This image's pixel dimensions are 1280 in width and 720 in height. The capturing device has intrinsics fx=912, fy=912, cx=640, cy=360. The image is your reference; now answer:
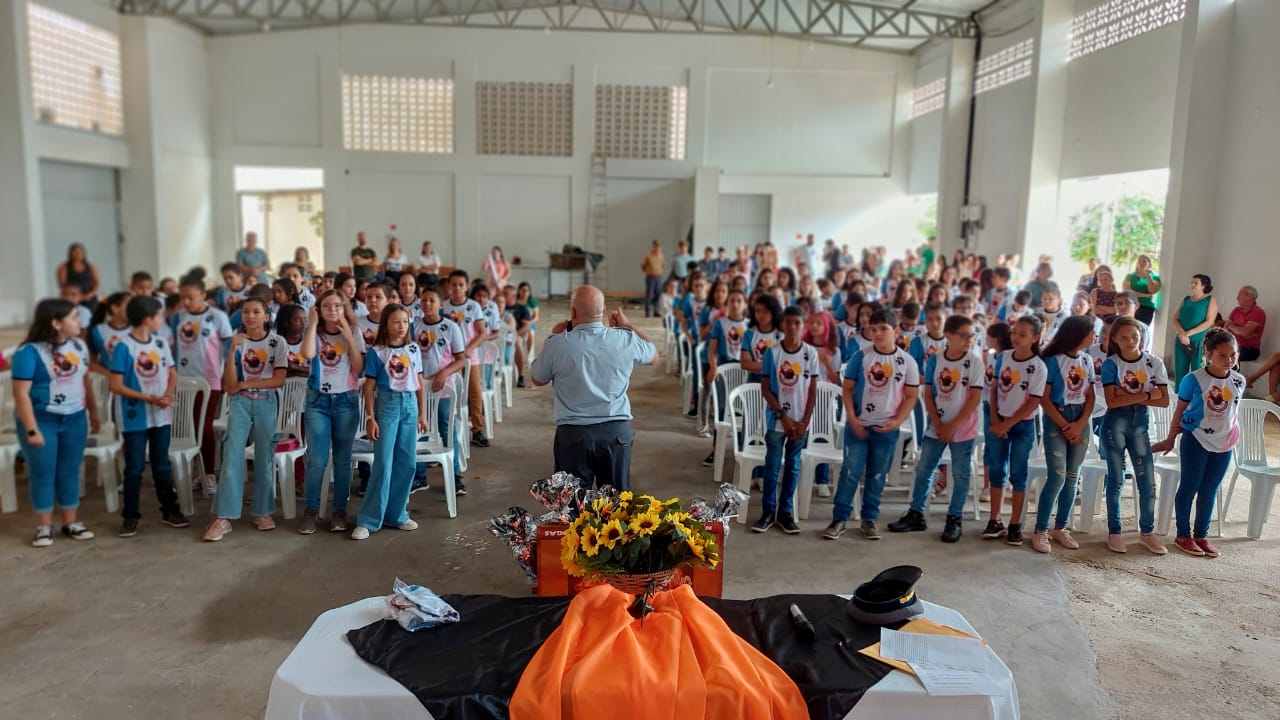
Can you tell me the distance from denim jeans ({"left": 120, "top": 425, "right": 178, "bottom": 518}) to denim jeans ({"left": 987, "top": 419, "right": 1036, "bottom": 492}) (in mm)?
5021

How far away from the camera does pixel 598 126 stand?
20703 millimetres

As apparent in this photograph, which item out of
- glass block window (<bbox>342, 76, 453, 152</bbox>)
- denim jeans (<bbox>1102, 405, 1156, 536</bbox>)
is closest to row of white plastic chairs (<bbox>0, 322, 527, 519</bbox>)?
denim jeans (<bbox>1102, 405, 1156, 536</bbox>)

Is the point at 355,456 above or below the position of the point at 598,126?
below

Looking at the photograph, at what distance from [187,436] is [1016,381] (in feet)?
17.3

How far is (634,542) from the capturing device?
2875 mm

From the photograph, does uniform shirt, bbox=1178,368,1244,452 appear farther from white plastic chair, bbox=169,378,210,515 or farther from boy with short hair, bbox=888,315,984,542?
white plastic chair, bbox=169,378,210,515

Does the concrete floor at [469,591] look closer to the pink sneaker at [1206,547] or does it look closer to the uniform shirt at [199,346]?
the pink sneaker at [1206,547]


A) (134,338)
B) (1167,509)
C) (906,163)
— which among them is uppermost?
(906,163)

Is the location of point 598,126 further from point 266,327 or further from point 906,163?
point 266,327

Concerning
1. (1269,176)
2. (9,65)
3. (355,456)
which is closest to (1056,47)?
(1269,176)

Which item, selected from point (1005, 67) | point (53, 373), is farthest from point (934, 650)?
point (1005, 67)

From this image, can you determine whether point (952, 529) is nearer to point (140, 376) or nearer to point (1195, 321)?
point (140, 376)

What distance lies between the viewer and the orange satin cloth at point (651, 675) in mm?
2506

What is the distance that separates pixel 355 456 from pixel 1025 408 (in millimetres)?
4070
